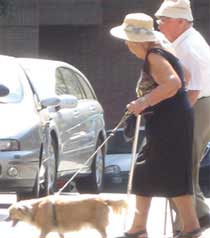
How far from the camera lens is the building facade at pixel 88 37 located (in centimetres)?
2367

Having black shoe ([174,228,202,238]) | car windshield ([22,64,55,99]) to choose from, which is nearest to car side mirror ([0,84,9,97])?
car windshield ([22,64,55,99])

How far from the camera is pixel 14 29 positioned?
23.6 metres

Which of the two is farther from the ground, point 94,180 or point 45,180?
point 45,180

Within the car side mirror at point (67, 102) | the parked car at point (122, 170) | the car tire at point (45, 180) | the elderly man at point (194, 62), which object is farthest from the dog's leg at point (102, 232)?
the parked car at point (122, 170)

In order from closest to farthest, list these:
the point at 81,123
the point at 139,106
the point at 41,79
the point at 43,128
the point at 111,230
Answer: the point at 139,106 → the point at 111,230 → the point at 43,128 → the point at 41,79 → the point at 81,123

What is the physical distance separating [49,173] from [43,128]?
522mm

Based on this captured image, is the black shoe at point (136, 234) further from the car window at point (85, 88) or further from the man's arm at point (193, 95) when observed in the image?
the car window at point (85, 88)

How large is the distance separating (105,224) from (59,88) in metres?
4.54

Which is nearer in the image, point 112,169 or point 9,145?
point 9,145

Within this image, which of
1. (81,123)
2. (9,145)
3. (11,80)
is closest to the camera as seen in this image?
(9,145)

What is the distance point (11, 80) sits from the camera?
1030cm

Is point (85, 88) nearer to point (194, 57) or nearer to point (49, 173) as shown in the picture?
point (49, 173)

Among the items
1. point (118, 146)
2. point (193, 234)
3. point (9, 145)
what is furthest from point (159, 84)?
point (118, 146)

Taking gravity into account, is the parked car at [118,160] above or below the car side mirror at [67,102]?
below
